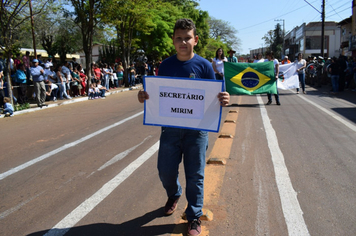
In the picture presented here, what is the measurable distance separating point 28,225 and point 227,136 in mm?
4385

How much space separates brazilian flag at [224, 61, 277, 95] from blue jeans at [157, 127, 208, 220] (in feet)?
28.7

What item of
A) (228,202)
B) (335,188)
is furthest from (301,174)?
(228,202)

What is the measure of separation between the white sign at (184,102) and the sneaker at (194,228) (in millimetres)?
900

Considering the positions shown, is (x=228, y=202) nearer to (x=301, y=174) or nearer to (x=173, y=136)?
(x=173, y=136)

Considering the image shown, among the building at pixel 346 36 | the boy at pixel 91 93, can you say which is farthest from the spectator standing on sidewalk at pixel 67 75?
the building at pixel 346 36

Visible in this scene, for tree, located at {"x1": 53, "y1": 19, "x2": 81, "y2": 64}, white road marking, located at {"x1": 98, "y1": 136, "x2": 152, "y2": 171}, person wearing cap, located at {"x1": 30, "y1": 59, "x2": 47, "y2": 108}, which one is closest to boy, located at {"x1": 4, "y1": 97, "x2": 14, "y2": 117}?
person wearing cap, located at {"x1": 30, "y1": 59, "x2": 47, "y2": 108}

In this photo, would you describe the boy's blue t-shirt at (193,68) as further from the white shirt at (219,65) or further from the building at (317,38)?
the building at (317,38)

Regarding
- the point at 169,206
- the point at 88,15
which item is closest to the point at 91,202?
the point at 169,206

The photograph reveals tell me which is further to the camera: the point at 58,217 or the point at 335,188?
the point at 335,188

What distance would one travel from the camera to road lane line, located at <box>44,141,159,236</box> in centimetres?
334

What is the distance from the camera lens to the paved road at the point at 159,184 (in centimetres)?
334

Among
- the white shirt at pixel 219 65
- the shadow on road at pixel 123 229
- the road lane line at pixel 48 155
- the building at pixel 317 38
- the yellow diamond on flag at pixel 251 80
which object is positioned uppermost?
the building at pixel 317 38

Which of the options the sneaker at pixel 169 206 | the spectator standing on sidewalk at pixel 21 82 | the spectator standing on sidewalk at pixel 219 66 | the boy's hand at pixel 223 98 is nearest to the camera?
the boy's hand at pixel 223 98

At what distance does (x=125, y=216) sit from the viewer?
11.6 feet
